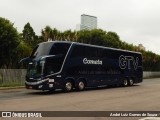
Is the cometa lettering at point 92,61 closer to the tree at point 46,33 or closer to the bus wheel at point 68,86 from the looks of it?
the bus wheel at point 68,86

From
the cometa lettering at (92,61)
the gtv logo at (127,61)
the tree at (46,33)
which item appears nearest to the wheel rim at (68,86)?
the cometa lettering at (92,61)

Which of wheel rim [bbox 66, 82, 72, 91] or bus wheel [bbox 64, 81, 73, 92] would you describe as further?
wheel rim [bbox 66, 82, 72, 91]

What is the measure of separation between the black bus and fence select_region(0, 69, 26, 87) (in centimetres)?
874

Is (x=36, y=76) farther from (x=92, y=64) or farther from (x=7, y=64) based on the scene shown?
(x=7, y=64)

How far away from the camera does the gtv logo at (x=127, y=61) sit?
104 ft

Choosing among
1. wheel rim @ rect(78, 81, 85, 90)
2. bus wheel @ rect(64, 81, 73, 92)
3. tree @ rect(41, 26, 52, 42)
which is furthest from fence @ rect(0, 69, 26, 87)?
tree @ rect(41, 26, 52, 42)

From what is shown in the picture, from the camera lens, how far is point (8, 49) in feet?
113

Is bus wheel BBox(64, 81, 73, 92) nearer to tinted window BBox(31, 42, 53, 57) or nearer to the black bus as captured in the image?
the black bus

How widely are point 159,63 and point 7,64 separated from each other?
4687 centimetres

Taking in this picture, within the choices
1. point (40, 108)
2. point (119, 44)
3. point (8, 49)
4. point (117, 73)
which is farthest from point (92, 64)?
point (119, 44)

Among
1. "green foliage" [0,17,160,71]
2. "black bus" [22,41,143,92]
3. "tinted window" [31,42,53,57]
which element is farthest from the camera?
"green foliage" [0,17,160,71]

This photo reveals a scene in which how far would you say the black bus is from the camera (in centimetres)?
2342

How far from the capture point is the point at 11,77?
33312 millimetres

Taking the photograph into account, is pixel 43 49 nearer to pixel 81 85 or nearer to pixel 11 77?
pixel 81 85
